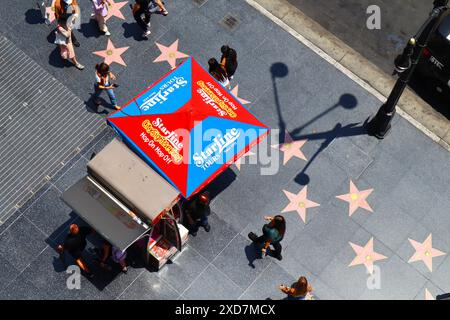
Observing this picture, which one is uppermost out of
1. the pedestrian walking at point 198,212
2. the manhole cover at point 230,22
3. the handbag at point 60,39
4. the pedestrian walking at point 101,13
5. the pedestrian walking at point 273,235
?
the handbag at point 60,39

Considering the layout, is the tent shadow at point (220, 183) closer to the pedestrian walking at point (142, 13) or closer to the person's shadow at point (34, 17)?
the pedestrian walking at point (142, 13)

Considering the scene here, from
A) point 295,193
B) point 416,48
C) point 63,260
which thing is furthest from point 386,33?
point 63,260

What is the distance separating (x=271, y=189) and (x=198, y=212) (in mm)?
2469

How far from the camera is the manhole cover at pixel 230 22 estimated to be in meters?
18.5

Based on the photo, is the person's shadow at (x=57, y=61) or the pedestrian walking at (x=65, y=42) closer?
the pedestrian walking at (x=65, y=42)

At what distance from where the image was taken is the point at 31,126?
16.6 meters

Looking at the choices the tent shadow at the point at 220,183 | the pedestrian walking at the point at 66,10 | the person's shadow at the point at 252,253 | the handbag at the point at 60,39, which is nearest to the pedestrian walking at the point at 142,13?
the pedestrian walking at the point at 66,10

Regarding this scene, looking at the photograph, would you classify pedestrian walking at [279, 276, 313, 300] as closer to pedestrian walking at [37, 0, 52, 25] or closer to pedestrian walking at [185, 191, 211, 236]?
pedestrian walking at [185, 191, 211, 236]

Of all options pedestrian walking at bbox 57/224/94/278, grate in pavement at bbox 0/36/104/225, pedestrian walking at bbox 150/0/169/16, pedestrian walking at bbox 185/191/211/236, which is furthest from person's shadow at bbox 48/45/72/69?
pedestrian walking at bbox 185/191/211/236

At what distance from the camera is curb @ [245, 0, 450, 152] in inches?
695

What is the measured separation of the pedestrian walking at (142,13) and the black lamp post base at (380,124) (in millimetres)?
6672

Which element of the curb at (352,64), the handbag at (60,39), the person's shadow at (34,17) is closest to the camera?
the handbag at (60,39)

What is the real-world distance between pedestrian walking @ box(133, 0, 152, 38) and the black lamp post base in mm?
6672
